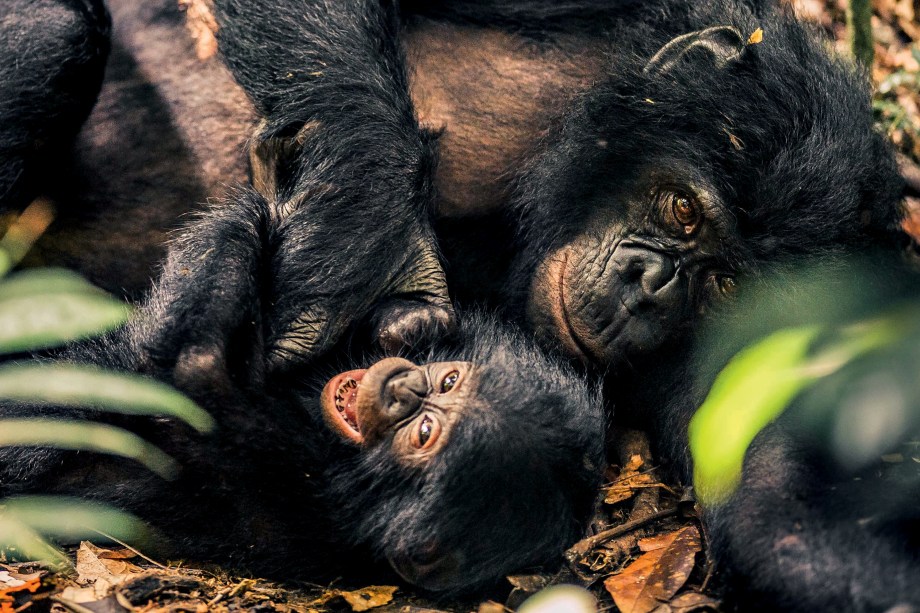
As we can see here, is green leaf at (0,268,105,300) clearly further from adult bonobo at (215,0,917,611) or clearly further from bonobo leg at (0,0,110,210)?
adult bonobo at (215,0,917,611)

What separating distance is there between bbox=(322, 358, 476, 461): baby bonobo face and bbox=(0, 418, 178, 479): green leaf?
2.32 feet

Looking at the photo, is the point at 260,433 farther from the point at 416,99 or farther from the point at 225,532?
the point at 416,99

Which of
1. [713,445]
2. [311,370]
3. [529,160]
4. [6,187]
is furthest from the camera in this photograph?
[529,160]

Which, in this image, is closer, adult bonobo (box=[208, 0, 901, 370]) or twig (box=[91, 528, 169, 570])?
twig (box=[91, 528, 169, 570])

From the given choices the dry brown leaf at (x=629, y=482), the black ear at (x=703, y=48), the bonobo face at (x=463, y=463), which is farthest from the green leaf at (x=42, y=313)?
the black ear at (x=703, y=48)

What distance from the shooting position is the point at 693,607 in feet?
10.8

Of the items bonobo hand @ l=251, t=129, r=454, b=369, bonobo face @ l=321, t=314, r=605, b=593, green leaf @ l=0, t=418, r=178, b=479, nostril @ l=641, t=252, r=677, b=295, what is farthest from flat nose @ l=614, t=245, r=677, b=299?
green leaf @ l=0, t=418, r=178, b=479

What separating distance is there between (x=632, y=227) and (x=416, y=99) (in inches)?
55.9

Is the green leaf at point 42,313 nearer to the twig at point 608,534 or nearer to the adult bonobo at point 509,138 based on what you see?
the adult bonobo at point 509,138

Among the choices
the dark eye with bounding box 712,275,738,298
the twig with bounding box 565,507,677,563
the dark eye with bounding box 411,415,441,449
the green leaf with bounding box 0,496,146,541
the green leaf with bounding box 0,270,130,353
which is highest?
the dark eye with bounding box 712,275,738,298

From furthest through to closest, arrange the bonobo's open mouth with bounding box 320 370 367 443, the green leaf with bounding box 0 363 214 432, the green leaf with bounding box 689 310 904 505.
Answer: the bonobo's open mouth with bounding box 320 370 367 443 < the green leaf with bounding box 0 363 214 432 < the green leaf with bounding box 689 310 904 505

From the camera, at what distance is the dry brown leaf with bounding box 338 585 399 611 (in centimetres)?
347

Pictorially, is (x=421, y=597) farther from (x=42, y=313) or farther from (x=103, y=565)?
(x=42, y=313)

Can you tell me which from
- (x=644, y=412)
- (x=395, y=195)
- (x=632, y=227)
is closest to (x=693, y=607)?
(x=644, y=412)
